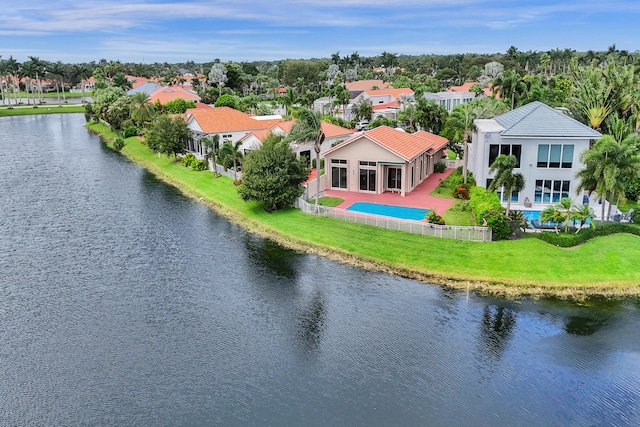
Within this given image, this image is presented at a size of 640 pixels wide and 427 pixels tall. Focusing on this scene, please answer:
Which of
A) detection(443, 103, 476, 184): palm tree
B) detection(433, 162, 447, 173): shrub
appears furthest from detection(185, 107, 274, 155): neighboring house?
detection(443, 103, 476, 184): palm tree

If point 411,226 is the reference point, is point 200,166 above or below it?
above

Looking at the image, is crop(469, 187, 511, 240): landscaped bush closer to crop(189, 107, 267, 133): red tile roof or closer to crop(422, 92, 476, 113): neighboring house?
crop(189, 107, 267, 133): red tile roof

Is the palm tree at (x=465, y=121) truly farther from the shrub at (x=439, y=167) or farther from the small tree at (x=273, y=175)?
the small tree at (x=273, y=175)

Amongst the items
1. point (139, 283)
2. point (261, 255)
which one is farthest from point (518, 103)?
point (139, 283)

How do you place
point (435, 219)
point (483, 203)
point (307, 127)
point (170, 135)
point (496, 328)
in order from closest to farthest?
point (496, 328)
point (483, 203)
point (435, 219)
point (307, 127)
point (170, 135)

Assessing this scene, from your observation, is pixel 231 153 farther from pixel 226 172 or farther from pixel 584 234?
pixel 584 234

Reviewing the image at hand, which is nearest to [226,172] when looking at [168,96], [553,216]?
[553,216]

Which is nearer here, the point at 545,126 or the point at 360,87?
the point at 545,126
